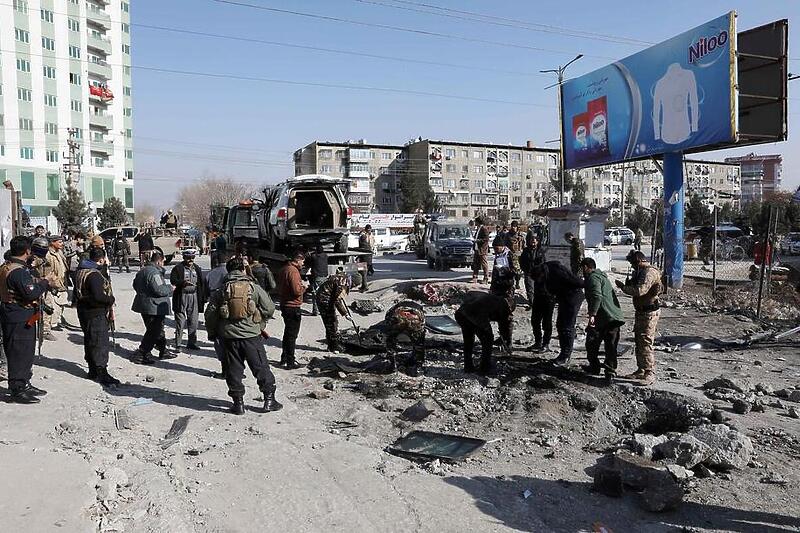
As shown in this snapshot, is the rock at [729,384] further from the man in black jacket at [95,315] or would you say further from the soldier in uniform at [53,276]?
the soldier in uniform at [53,276]

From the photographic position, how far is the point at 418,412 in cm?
632

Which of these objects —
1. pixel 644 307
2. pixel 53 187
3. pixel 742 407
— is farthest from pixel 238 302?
pixel 53 187

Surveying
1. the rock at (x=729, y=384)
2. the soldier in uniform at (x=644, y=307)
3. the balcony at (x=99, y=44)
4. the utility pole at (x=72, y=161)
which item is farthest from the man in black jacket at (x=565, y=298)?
the balcony at (x=99, y=44)

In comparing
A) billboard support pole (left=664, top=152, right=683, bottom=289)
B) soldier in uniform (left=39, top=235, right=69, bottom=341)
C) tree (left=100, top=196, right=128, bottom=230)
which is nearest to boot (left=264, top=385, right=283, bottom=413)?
soldier in uniform (left=39, top=235, right=69, bottom=341)

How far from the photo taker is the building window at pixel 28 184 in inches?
2432

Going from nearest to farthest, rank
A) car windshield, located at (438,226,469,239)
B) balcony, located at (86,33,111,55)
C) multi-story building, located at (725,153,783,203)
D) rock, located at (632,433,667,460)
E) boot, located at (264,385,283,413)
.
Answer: rock, located at (632,433,667,460), boot, located at (264,385,283,413), car windshield, located at (438,226,469,239), balcony, located at (86,33,111,55), multi-story building, located at (725,153,783,203)

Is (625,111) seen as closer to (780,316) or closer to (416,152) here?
(780,316)

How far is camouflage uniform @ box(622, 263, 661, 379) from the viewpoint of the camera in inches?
289

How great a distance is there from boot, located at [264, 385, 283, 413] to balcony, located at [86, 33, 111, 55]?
3063 inches

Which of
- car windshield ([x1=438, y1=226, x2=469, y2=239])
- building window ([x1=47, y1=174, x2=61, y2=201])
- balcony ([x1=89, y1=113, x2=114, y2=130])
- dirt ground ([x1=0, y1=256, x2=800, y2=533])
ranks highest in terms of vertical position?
balcony ([x1=89, y1=113, x2=114, y2=130])

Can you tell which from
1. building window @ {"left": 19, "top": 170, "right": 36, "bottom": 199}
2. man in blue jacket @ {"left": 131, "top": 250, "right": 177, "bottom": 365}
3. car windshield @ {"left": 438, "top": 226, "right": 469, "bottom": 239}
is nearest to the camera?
man in blue jacket @ {"left": 131, "top": 250, "right": 177, "bottom": 365}

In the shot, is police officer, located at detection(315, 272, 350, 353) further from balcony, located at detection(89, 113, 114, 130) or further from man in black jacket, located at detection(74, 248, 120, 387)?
balcony, located at detection(89, 113, 114, 130)

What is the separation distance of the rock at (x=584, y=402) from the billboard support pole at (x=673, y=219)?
10466 mm

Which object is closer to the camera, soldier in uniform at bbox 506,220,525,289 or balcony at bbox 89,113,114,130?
soldier in uniform at bbox 506,220,525,289
